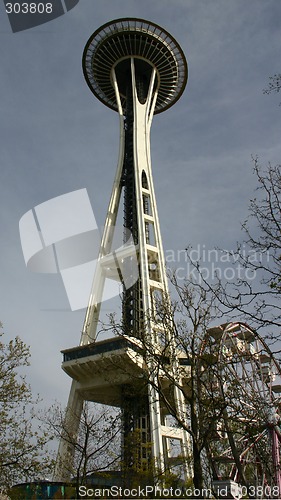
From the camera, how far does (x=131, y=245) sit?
149 feet

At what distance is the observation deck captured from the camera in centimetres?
5353

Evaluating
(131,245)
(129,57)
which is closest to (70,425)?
(131,245)

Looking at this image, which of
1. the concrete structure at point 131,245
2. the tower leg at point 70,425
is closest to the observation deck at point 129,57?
the concrete structure at point 131,245

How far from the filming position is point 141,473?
25.6m

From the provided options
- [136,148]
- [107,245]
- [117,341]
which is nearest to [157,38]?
[136,148]

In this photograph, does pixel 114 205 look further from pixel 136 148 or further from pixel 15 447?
pixel 15 447

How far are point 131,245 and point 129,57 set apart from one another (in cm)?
2447

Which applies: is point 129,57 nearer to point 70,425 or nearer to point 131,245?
point 131,245

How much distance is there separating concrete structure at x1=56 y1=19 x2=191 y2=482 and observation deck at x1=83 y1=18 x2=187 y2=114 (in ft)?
0.35

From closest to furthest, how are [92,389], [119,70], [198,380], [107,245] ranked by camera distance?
1. [198,380]
2. [92,389]
3. [107,245]
4. [119,70]

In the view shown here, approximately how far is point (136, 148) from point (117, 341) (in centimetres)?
2301

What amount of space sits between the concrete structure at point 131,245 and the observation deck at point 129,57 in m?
0.11

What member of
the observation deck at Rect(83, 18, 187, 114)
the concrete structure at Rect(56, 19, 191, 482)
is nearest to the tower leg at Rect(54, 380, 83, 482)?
the concrete structure at Rect(56, 19, 191, 482)

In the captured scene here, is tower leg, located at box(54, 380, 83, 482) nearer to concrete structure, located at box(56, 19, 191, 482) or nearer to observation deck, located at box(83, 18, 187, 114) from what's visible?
concrete structure, located at box(56, 19, 191, 482)
